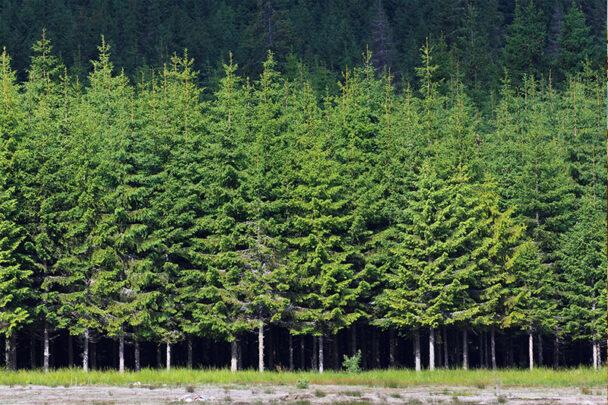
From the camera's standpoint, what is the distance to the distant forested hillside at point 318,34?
128m

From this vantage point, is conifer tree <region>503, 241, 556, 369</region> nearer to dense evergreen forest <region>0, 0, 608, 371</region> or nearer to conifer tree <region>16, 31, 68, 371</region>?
dense evergreen forest <region>0, 0, 608, 371</region>

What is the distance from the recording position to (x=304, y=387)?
45375mm

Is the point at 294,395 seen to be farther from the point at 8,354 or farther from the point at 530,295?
the point at 530,295

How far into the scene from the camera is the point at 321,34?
15088cm

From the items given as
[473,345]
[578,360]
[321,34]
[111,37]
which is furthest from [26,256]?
[321,34]

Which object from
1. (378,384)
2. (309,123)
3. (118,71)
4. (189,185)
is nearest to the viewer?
(378,384)

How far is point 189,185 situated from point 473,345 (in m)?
26.0

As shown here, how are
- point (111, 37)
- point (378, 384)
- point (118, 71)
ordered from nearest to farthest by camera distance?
point (378, 384) → point (118, 71) → point (111, 37)

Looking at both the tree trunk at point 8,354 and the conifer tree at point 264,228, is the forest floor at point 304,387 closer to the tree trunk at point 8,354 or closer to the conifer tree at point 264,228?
the tree trunk at point 8,354

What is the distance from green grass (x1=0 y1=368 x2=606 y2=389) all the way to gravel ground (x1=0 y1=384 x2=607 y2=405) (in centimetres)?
185

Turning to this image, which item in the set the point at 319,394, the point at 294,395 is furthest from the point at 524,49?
the point at 294,395

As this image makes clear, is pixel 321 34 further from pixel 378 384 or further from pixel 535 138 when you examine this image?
pixel 378 384

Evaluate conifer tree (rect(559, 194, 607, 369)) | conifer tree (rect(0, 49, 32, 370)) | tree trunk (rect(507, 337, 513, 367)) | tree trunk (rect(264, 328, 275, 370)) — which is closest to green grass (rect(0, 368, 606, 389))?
conifer tree (rect(0, 49, 32, 370))

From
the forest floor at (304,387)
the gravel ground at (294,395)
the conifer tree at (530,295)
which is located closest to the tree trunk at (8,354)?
the forest floor at (304,387)
